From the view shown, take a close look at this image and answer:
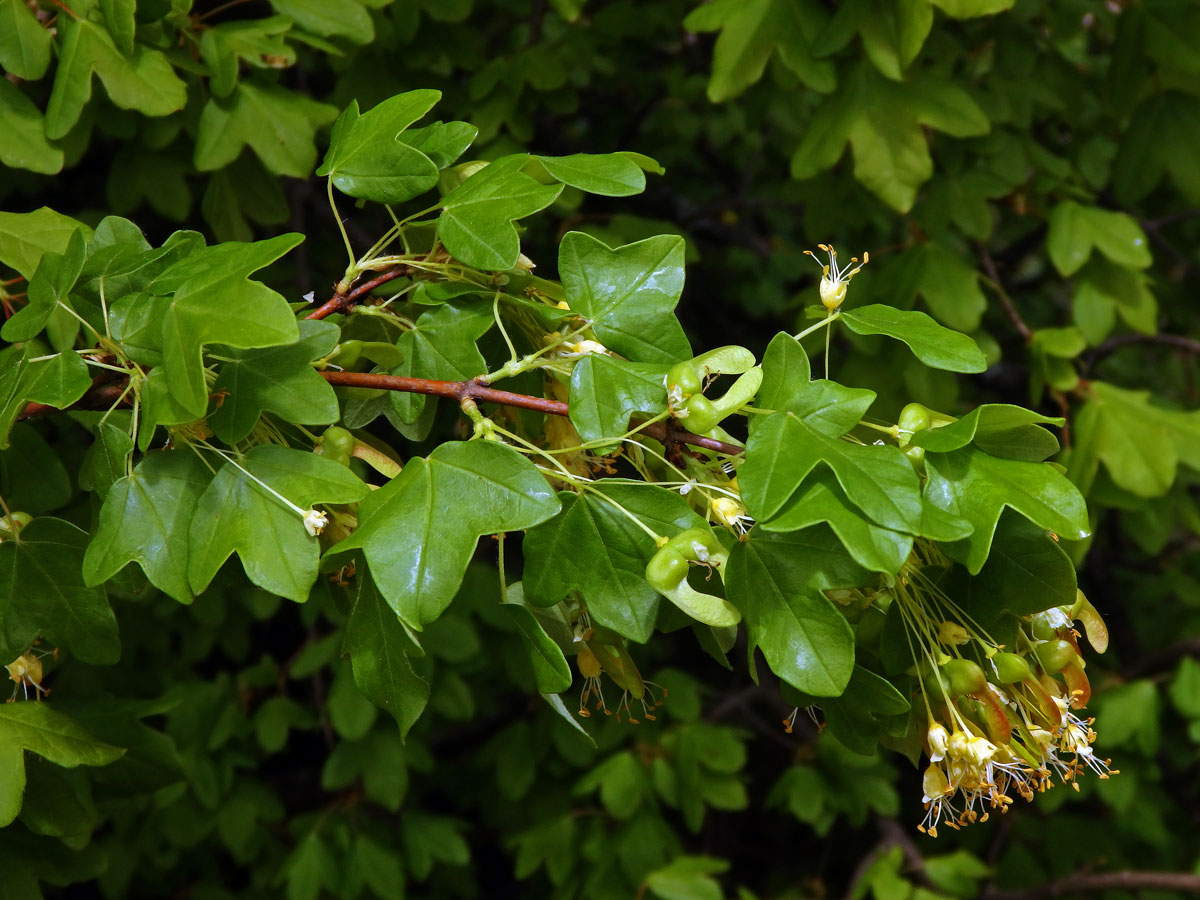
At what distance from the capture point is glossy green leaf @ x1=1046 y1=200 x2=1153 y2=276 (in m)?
1.94

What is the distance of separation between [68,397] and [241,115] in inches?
33.2

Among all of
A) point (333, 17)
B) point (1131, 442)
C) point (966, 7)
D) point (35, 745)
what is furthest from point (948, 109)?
point (35, 745)

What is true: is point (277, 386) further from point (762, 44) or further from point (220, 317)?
point (762, 44)

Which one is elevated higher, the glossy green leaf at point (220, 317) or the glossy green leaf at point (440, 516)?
the glossy green leaf at point (220, 317)

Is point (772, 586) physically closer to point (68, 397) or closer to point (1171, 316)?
point (68, 397)

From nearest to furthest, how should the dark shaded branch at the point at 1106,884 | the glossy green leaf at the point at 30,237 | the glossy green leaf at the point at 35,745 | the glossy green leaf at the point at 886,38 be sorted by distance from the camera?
the glossy green leaf at the point at 35,745, the glossy green leaf at the point at 30,237, the glossy green leaf at the point at 886,38, the dark shaded branch at the point at 1106,884

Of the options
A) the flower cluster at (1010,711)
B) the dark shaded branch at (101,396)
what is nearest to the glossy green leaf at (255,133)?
the dark shaded branch at (101,396)

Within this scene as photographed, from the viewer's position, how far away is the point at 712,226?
8.48 feet

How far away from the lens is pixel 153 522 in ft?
2.60

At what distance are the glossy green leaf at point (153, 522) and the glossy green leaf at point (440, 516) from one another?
0.16 metres

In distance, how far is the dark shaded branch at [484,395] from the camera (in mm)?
765

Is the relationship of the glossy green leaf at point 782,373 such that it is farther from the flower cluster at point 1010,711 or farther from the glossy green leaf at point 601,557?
the flower cluster at point 1010,711

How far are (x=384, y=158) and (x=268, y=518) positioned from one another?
1.07 ft

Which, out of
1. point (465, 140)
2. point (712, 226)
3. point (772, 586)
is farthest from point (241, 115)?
point (712, 226)
